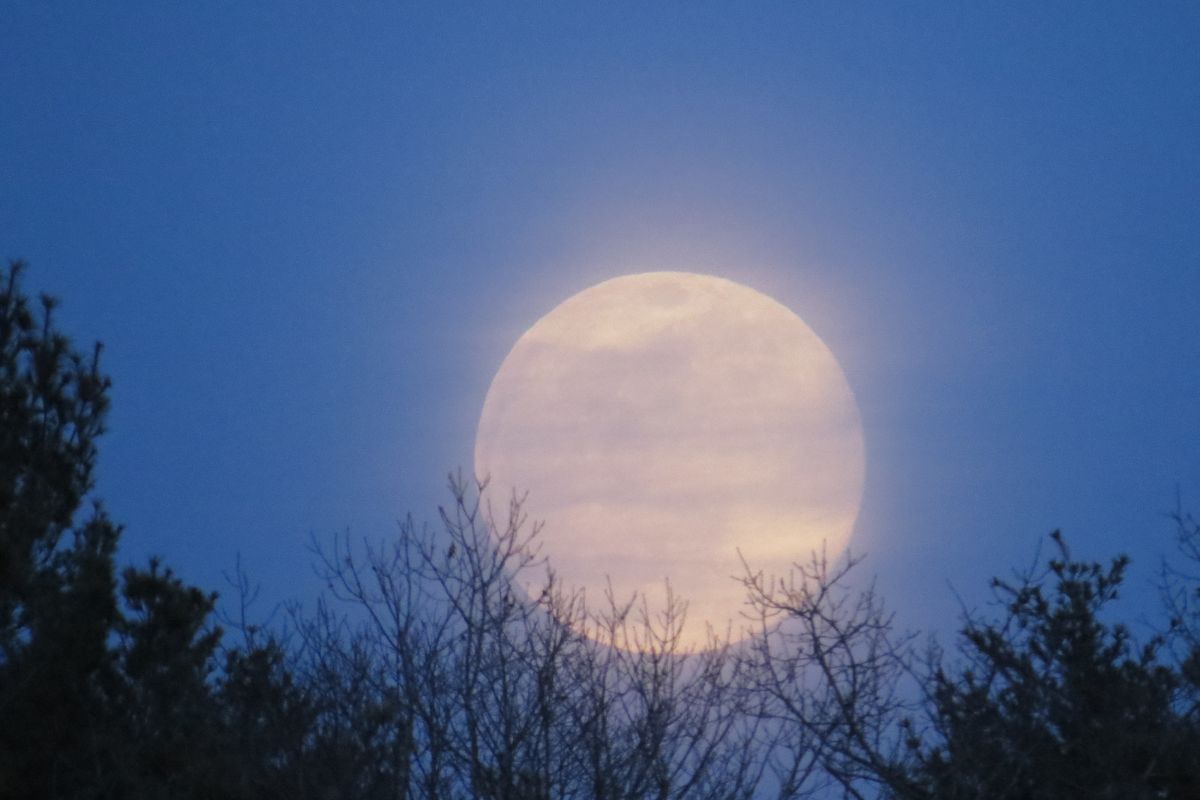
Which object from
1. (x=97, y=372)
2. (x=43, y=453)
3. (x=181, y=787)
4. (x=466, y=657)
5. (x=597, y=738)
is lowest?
(x=181, y=787)

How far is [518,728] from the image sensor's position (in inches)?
377

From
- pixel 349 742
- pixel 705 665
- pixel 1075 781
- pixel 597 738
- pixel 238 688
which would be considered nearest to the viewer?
pixel 349 742

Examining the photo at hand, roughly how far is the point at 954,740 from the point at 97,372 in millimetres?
8041

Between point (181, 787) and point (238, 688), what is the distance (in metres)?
1.21

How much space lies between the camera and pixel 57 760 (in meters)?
9.11

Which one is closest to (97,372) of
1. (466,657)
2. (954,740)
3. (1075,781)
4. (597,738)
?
(466,657)

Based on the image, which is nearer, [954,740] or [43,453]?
[954,740]

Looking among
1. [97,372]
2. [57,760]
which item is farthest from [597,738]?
[97,372]

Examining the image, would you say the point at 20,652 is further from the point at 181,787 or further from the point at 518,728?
the point at 518,728

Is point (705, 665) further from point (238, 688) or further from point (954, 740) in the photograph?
point (238, 688)

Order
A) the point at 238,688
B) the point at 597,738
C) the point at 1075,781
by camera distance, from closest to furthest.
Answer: the point at 597,738 → the point at 238,688 → the point at 1075,781

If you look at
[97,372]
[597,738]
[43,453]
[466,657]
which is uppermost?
[97,372]

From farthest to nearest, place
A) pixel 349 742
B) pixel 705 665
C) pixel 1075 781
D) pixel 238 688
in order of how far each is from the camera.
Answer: pixel 1075 781, pixel 705 665, pixel 238 688, pixel 349 742

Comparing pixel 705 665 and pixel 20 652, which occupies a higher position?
pixel 705 665
